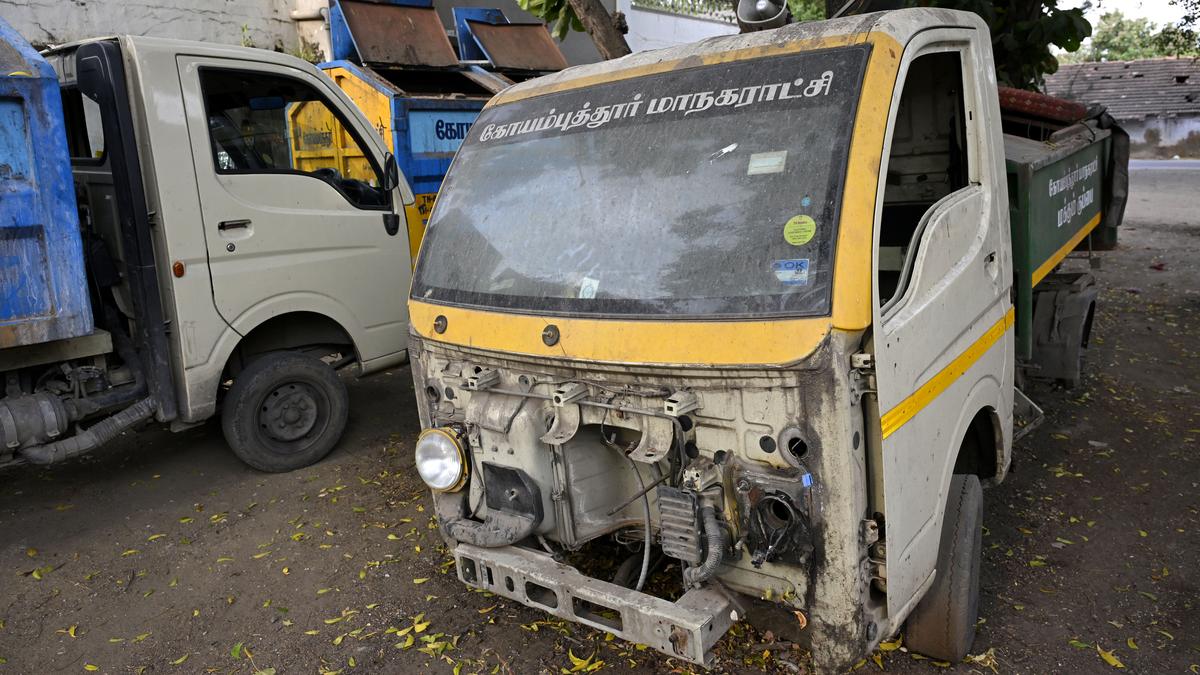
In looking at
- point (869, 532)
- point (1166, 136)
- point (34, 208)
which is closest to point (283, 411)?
point (34, 208)

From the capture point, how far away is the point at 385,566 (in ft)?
13.2

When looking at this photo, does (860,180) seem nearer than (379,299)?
Yes

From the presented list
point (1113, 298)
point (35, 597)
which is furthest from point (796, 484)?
point (1113, 298)

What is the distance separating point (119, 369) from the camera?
4.60 m

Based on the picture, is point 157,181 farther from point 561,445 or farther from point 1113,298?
point 1113,298

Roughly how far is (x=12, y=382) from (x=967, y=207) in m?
4.38

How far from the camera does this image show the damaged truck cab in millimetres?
2453

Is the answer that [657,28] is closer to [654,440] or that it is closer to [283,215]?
[283,215]

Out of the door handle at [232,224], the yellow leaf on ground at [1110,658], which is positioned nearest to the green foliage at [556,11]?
the door handle at [232,224]

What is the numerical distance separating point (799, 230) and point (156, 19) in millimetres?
8418

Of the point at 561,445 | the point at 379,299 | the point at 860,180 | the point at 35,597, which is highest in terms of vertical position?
the point at 860,180

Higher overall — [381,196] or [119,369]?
[381,196]

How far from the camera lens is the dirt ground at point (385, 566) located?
3.23 metres

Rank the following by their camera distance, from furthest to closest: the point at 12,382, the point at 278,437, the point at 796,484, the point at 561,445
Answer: the point at 278,437, the point at 12,382, the point at 561,445, the point at 796,484
